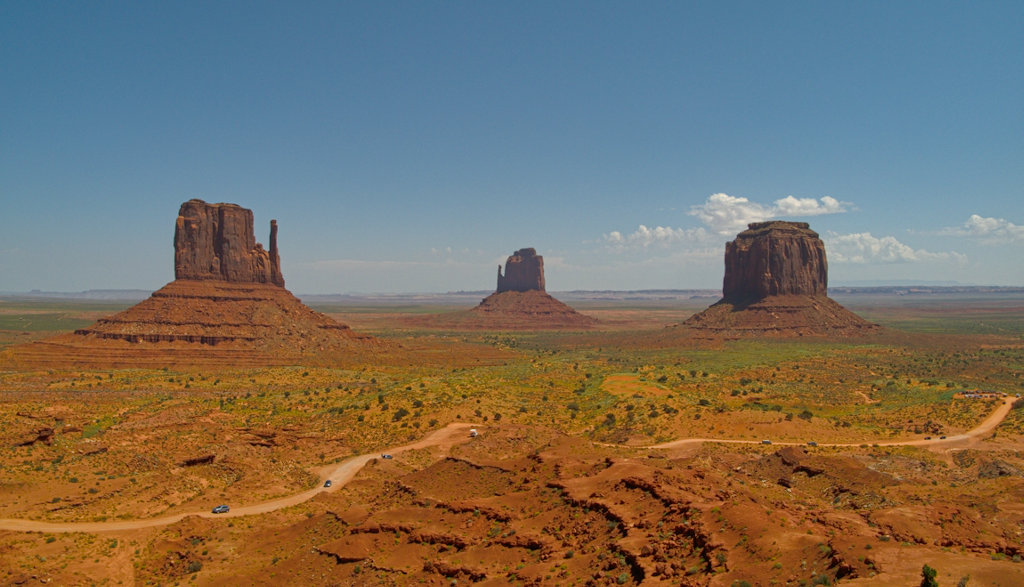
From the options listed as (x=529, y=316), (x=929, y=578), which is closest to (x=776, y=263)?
(x=529, y=316)

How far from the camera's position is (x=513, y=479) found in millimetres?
29141

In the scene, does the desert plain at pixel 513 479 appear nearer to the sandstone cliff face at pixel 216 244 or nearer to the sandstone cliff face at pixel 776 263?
the sandstone cliff face at pixel 216 244

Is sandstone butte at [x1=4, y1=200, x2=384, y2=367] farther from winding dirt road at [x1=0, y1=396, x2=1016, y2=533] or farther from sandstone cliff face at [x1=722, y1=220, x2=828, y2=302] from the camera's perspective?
sandstone cliff face at [x1=722, y1=220, x2=828, y2=302]

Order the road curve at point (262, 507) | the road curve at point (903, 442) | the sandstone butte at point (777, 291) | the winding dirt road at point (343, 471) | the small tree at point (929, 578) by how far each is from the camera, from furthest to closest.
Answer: the sandstone butte at point (777, 291) < the road curve at point (903, 442) < the winding dirt road at point (343, 471) < the road curve at point (262, 507) < the small tree at point (929, 578)

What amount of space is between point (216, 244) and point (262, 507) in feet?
248

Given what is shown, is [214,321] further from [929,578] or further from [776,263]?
[776,263]

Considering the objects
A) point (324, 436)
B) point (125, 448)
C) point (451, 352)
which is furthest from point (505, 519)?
point (451, 352)

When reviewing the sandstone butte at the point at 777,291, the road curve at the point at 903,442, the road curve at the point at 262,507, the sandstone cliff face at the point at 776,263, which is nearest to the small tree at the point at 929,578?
the road curve at the point at 903,442

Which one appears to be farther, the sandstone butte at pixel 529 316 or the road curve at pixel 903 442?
the sandstone butte at pixel 529 316

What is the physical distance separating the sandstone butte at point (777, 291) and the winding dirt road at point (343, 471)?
7305 centimetres

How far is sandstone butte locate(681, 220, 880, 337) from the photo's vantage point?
123500 millimetres

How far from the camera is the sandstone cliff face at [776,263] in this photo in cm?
13338

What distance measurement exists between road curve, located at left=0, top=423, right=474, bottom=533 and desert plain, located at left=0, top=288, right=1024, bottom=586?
0.17 metres

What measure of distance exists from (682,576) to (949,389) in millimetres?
54495
